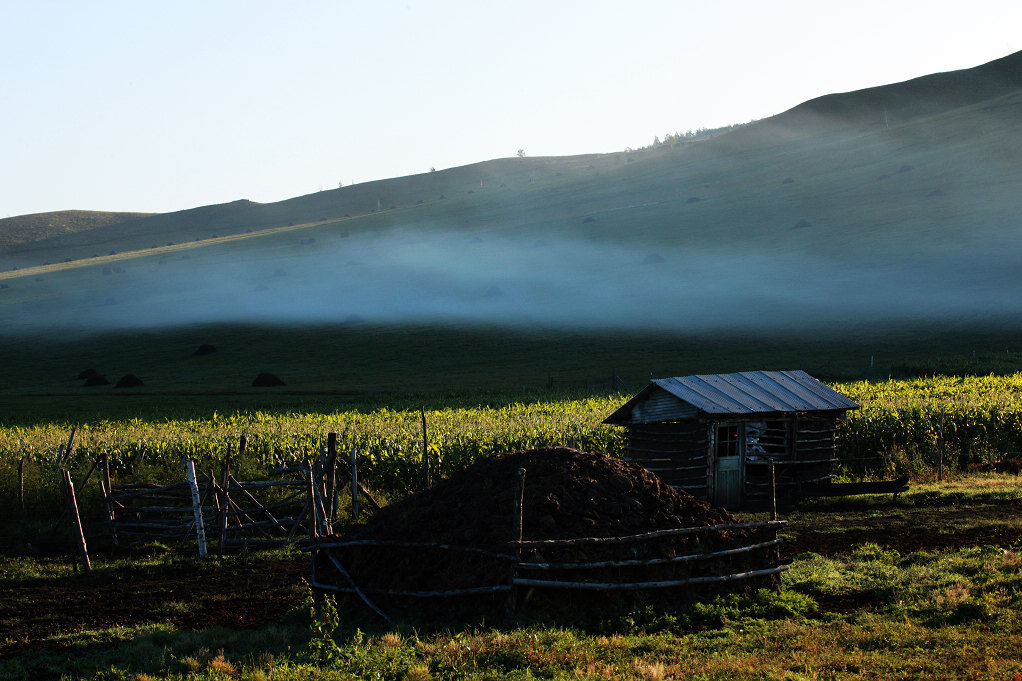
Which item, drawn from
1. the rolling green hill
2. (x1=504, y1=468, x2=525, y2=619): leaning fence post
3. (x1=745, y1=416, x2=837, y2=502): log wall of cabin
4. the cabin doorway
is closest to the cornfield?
(x1=745, y1=416, x2=837, y2=502): log wall of cabin

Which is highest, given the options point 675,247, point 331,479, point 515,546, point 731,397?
point 675,247

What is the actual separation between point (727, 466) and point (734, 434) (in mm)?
920

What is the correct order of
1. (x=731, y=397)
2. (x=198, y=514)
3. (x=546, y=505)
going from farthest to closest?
(x=731, y=397), (x=198, y=514), (x=546, y=505)

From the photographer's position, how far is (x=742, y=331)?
226 ft

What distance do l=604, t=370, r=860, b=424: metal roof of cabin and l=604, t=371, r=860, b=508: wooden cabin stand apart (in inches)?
1.0

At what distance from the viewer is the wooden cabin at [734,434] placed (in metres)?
23.7

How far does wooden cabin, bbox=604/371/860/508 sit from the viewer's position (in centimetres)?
2369

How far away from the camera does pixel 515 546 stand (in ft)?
39.5

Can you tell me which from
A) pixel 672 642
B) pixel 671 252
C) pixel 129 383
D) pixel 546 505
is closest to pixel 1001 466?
pixel 546 505

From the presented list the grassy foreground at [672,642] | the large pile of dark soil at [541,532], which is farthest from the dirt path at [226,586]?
the large pile of dark soil at [541,532]

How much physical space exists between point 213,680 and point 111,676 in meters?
1.52

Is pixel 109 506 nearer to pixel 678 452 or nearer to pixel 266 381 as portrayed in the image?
pixel 678 452

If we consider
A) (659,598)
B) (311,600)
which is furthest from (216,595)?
(659,598)

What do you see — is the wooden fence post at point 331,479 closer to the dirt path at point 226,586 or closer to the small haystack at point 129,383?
the dirt path at point 226,586
